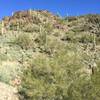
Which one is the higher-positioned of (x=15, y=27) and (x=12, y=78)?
(x=15, y=27)

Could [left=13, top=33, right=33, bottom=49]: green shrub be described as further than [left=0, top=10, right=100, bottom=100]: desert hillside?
Yes

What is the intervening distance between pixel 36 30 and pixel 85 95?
75.5ft

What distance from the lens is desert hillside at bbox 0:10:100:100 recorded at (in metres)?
16.2

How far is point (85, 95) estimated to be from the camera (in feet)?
52.3

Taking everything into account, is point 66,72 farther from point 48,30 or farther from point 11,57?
point 48,30

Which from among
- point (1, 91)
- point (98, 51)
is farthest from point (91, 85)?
point (98, 51)

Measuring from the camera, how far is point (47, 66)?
17.4m

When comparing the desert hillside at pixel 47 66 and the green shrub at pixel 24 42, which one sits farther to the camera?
the green shrub at pixel 24 42

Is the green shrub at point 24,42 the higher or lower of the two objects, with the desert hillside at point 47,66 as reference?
higher

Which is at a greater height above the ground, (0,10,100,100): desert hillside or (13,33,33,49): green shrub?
(13,33,33,49): green shrub

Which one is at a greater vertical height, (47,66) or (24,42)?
(24,42)

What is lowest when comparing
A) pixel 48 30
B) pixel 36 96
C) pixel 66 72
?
pixel 36 96

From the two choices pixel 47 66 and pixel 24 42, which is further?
pixel 24 42

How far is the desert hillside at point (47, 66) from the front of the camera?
1625 cm
